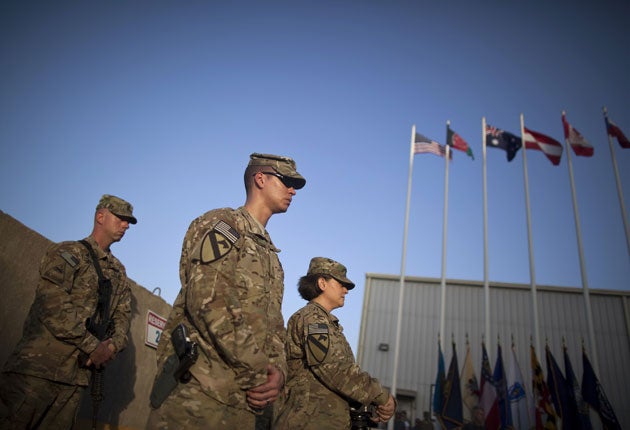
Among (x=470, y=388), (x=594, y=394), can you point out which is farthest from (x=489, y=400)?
(x=594, y=394)

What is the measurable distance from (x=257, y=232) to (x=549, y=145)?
15.6m

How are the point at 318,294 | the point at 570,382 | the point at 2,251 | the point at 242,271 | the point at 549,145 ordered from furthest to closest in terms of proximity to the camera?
the point at 549,145
the point at 570,382
the point at 318,294
the point at 2,251
the point at 242,271

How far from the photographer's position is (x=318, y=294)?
409 cm

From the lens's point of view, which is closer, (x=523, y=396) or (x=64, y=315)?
(x=64, y=315)

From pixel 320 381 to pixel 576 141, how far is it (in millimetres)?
15042

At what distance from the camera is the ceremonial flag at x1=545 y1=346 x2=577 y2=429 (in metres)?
11.1

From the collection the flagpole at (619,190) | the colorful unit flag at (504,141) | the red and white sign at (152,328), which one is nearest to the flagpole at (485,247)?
the colorful unit flag at (504,141)

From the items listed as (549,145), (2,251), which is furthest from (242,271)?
(549,145)

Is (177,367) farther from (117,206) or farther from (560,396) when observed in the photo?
(560,396)

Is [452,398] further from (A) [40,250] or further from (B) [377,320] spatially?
(A) [40,250]

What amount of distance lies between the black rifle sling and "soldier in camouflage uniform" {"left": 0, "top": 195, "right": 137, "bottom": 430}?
4cm

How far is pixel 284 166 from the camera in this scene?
8.89 feet

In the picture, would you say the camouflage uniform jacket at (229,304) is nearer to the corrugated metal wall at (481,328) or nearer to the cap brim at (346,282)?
the cap brim at (346,282)

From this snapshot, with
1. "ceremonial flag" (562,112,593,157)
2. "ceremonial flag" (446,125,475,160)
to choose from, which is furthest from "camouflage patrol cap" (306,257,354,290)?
"ceremonial flag" (562,112,593,157)
